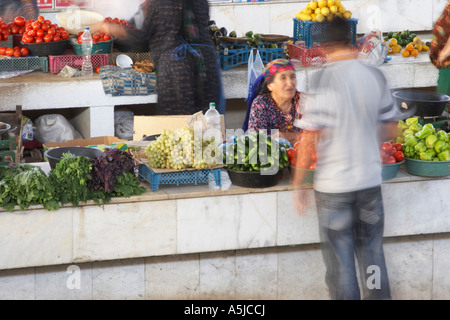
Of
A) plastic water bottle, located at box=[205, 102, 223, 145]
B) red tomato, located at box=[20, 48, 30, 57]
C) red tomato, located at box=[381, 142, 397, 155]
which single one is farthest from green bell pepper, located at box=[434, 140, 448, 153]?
red tomato, located at box=[20, 48, 30, 57]

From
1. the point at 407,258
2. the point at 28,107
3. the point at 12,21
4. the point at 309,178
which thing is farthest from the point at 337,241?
the point at 12,21

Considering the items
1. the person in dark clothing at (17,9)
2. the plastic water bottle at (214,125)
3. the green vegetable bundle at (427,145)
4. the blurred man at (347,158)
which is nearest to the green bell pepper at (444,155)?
the green vegetable bundle at (427,145)

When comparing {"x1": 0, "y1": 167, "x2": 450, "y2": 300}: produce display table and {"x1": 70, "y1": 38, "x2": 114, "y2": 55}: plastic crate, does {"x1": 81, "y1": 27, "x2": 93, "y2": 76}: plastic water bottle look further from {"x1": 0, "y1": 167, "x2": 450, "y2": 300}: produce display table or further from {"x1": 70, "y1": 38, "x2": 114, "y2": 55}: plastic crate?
→ {"x1": 0, "y1": 167, "x2": 450, "y2": 300}: produce display table

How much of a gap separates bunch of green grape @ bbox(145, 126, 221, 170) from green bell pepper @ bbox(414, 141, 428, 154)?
1299 mm

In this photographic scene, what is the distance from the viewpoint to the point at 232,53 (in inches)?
270

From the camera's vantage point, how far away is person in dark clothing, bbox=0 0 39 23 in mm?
7055

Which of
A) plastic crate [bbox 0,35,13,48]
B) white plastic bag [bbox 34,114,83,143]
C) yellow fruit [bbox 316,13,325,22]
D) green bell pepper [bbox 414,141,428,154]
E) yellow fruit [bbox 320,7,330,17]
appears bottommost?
white plastic bag [bbox 34,114,83,143]

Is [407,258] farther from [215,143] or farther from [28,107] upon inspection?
[28,107]

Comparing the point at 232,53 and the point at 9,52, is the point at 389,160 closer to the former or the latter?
the point at 232,53

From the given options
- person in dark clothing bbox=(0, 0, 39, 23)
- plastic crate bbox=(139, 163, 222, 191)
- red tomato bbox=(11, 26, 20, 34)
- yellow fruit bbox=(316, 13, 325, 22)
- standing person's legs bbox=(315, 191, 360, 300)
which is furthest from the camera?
person in dark clothing bbox=(0, 0, 39, 23)

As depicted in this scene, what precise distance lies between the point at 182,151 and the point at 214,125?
751mm

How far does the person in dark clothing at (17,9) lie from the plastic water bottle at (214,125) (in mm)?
3363

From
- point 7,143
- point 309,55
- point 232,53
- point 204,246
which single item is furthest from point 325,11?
point 204,246

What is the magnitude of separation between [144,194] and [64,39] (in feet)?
9.73
